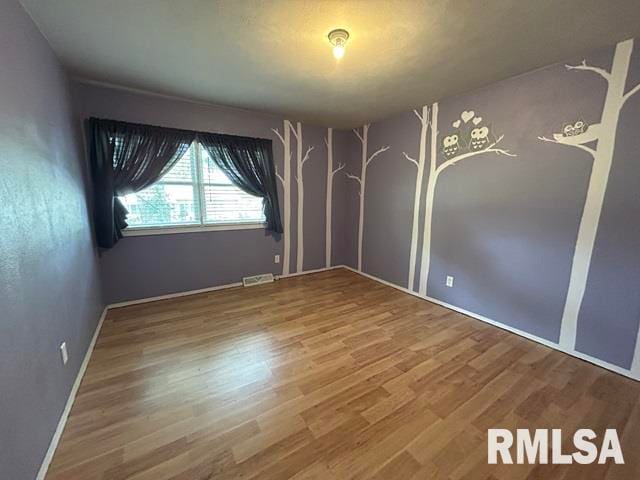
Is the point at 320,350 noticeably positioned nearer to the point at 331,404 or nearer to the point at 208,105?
the point at 331,404

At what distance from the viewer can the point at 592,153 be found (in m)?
1.92

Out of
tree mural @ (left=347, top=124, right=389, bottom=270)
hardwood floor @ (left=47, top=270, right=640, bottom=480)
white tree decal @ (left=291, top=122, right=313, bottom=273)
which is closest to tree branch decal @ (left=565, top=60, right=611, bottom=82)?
tree mural @ (left=347, top=124, right=389, bottom=270)

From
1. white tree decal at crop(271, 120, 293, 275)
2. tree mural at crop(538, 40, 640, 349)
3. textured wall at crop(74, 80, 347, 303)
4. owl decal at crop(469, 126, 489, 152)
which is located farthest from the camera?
white tree decal at crop(271, 120, 293, 275)

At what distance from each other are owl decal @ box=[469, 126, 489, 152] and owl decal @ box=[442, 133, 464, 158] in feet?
0.37

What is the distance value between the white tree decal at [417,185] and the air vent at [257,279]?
6.43 feet

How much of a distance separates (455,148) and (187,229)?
3.23 m

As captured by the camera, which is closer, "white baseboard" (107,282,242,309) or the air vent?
"white baseboard" (107,282,242,309)

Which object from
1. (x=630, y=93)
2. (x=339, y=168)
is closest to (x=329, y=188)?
(x=339, y=168)

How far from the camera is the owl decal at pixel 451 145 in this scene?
2.73 m

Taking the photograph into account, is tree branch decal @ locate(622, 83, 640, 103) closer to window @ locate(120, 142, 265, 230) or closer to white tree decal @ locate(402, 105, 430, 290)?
white tree decal @ locate(402, 105, 430, 290)

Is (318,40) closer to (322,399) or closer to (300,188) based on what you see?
(300,188)

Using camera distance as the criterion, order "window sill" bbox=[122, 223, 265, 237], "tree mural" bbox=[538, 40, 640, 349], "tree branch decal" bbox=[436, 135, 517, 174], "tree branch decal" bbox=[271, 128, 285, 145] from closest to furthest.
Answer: "tree mural" bbox=[538, 40, 640, 349]
"tree branch decal" bbox=[436, 135, 517, 174]
"window sill" bbox=[122, 223, 265, 237]
"tree branch decal" bbox=[271, 128, 285, 145]

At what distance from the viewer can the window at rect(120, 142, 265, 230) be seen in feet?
9.53

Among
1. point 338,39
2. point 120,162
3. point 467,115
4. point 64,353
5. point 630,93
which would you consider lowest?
point 64,353
